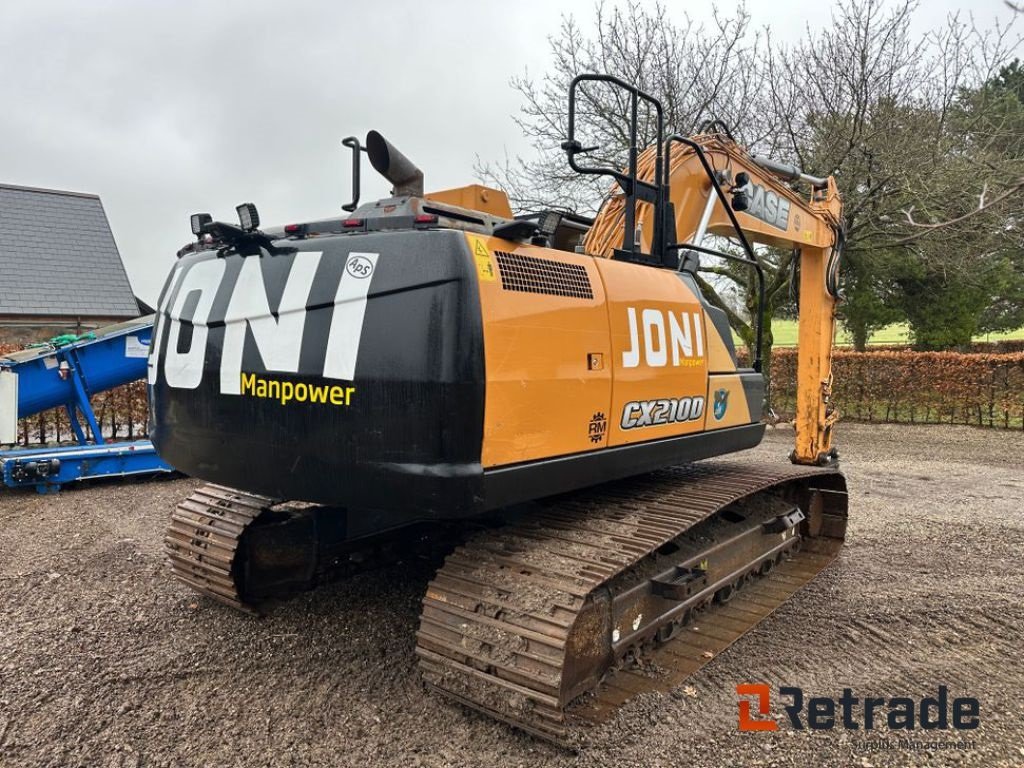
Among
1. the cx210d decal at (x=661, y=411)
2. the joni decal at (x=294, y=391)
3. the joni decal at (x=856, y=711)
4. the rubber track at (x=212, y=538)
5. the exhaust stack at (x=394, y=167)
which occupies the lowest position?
the joni decal at (x=856, y=711)

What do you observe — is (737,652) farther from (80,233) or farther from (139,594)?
(80,233)

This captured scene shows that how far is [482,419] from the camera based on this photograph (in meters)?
2.57

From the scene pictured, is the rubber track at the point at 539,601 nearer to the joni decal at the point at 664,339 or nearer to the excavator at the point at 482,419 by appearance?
the excavator at the point at 482,419

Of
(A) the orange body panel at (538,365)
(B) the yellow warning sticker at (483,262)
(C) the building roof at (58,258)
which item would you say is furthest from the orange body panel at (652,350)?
(C) the building roof at (58,258)

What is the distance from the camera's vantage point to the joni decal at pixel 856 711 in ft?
9.75

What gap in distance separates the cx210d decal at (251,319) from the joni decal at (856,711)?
211cm

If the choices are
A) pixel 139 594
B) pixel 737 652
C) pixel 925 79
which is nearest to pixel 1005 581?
pixel 737 652

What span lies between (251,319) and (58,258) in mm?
20875

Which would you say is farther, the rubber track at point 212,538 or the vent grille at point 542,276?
the rubber track at point 212,538

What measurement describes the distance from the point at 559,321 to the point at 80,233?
22704 millimetres

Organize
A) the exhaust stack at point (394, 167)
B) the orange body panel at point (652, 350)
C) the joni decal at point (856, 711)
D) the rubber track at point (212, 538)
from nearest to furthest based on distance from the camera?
the exhaust stack at point (394, 167) → the joni decal at point (856, 711) → the orange body panel at point (652, 350) → the rubber track at point (212, 538)

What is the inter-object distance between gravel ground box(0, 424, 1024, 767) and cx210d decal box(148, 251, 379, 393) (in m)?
1.32

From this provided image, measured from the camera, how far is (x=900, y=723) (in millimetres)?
2998

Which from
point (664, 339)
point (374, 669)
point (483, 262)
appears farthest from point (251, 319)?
point (664, 339)
